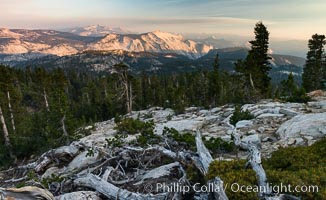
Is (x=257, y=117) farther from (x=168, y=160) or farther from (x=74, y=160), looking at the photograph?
(x=74, y=160)

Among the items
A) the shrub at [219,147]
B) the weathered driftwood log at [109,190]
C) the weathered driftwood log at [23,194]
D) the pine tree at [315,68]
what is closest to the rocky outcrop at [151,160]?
the weathered driftwood log at [109,190]

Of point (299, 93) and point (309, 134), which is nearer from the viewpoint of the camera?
point (309, 134)

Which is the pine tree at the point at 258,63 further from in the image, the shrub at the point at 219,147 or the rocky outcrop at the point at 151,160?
the shrub at the point at 219,147

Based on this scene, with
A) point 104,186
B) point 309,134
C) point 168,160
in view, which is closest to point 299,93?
point 309,134

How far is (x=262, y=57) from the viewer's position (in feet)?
121

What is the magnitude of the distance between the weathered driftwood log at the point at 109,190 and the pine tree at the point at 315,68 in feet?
157

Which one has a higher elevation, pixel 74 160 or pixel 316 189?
pixel 316 189

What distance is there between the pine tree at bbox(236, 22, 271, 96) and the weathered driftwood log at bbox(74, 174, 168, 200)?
3032 centimetres

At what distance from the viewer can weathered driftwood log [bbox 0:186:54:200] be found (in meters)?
5.02

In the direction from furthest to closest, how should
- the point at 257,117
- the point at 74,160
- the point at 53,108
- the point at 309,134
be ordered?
the point at 53,108 < the point at 257,117 < the point at 74,160 < the point at 309,134

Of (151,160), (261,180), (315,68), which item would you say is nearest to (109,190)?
(151,160)

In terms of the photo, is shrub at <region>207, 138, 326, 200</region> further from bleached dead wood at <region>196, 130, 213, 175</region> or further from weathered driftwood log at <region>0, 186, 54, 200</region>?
weathered driftwood log at <region>0, 186, 54, 200</region>

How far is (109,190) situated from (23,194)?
1.87 m

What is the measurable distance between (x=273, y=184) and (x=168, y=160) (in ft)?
13.9
